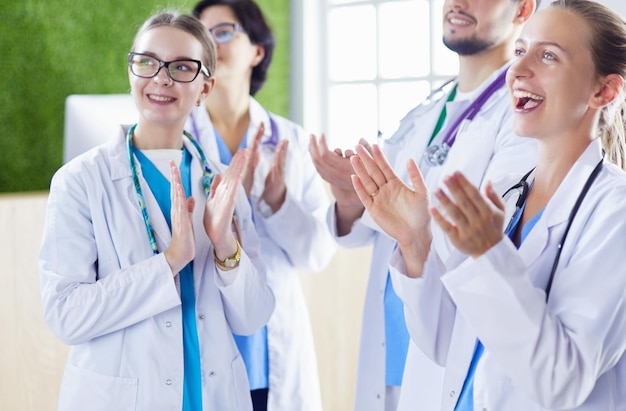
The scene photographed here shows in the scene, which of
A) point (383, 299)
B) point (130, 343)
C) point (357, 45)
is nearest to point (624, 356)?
point (383, 299)

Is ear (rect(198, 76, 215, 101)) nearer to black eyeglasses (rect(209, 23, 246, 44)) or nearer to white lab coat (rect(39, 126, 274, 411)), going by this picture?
white lab coat (rect(39, 126, 274, 411))

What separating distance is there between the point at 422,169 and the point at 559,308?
0.88 metres

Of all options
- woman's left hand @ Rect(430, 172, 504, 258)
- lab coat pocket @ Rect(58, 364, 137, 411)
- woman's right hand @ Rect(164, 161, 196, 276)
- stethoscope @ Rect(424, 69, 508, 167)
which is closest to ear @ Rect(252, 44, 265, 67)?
stethoscope @ Rect(424, 69, 508, 167)

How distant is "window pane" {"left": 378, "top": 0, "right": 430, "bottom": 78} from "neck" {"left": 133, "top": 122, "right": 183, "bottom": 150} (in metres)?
2.95

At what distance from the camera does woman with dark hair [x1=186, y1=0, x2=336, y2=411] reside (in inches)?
95.3

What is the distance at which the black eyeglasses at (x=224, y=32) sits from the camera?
2684 millimetres

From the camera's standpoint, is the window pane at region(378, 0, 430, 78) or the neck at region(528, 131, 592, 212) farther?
the window pane at region(378, 0, 430, 78)

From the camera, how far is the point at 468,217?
4.22 feet

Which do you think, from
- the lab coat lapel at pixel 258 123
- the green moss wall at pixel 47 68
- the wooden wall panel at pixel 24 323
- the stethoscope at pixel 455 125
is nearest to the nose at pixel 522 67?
the stethoscope at pixel 455 125

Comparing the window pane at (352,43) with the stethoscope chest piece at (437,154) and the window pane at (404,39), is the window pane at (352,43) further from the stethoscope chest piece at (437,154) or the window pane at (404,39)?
the stethoscope chest piece at (437,154)

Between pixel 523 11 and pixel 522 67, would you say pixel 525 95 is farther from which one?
pixel 523 11

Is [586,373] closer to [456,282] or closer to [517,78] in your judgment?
[456,282]

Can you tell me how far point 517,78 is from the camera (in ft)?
4.99

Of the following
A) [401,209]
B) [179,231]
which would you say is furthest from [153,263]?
[401,209]
